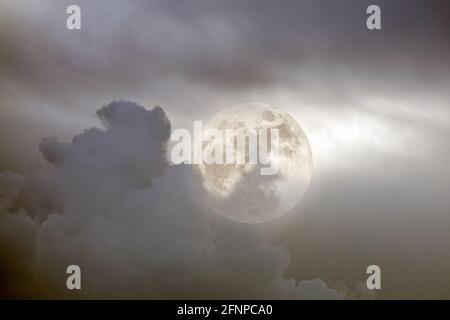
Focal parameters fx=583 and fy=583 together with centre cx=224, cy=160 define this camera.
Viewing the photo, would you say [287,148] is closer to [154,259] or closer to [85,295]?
[154,259]

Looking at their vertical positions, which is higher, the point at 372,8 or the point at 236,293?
the point at 372,8

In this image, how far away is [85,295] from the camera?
8898 millimetres

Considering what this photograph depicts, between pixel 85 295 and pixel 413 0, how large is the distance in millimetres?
6876

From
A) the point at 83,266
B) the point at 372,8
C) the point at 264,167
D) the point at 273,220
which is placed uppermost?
the point at 372,8

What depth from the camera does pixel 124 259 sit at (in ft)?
29.7

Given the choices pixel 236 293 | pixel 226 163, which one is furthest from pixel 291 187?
pixel 236 293

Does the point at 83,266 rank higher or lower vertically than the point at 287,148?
lower

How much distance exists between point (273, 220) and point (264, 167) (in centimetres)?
98

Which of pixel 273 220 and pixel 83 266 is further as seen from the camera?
pixel 273 220
